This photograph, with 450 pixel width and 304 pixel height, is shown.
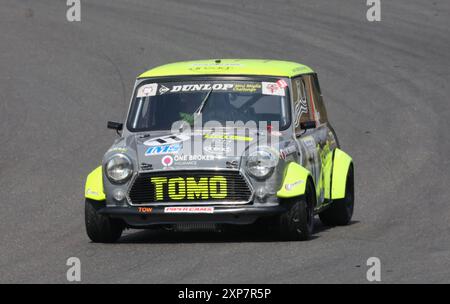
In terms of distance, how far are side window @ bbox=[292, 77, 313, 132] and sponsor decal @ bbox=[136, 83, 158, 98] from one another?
135 centimetres

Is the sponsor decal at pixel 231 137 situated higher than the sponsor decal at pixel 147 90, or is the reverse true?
the sponsor decal at pixel 147 90

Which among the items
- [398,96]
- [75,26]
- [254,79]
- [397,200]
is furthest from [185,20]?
[254,79]

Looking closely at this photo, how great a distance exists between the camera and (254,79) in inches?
498

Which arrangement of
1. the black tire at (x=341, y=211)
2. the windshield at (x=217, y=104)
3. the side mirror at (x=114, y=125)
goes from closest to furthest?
the windshield at (x=217, y=104) < the side mirror at (x=114, y=125) < the black tire at (x=341, y=211)

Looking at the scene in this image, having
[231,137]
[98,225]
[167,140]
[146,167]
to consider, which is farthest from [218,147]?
[98,225]

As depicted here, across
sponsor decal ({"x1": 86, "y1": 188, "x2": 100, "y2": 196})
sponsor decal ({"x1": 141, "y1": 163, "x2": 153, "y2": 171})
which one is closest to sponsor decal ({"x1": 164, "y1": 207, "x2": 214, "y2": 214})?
sponsor decal ({"x1": 141, "y1": 163, "x2": 153, "y2": 171})

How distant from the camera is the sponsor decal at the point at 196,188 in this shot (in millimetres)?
11500

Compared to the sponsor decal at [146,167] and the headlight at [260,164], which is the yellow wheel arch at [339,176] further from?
the sponsor decal at [146,167]

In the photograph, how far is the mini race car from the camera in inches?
453

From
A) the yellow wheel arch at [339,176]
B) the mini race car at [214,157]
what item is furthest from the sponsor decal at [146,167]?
the yellow wheel arch at [339,176]

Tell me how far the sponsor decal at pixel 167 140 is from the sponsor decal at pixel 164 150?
9 cm

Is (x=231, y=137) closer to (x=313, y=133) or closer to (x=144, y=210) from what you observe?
(x=144, y=210)

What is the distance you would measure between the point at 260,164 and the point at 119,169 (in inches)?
49.9

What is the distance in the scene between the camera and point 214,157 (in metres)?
11.6
